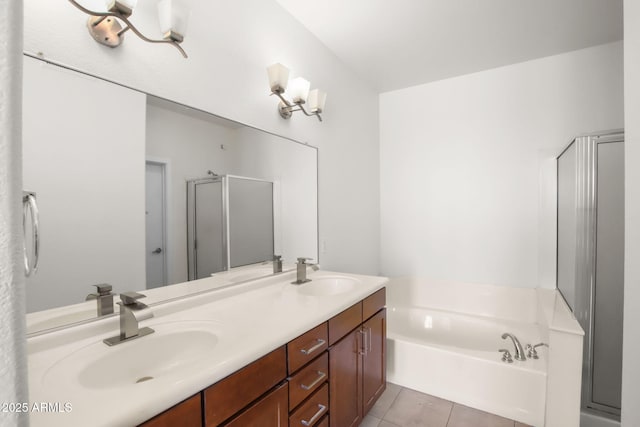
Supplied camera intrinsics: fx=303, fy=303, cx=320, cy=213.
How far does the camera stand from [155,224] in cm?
132

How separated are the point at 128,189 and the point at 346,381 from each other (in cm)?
134

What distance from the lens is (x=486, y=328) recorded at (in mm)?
2621

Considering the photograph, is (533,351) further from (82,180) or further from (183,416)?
(82,180)

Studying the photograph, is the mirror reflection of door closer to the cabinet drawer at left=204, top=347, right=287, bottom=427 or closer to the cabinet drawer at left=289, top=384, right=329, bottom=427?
the cabinet drawer at left=204, top=347, right=287, bottom=427

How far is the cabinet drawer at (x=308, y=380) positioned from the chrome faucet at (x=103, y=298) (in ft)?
2.39

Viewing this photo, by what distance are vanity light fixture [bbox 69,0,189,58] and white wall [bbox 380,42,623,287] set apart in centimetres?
247

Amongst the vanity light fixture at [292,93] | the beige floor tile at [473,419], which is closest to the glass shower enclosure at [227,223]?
the vanity light fixture at [292,93]

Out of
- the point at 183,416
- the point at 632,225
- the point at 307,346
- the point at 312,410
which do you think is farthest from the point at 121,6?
the point at 632,225

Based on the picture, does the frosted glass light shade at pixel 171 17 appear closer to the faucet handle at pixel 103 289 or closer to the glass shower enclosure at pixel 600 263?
the faucet handle at pixel 103 289

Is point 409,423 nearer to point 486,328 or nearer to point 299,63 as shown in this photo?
point 486,328

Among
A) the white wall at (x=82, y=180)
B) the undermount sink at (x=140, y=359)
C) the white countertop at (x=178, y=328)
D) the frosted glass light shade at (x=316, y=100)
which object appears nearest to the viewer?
the white countertop at (x=178, y=328)

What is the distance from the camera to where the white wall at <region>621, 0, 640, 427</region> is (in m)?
1.14

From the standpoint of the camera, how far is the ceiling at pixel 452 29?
1.96 meters

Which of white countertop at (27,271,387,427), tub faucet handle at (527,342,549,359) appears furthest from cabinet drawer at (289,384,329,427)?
tub faucet handle at (527,342,549,359)
